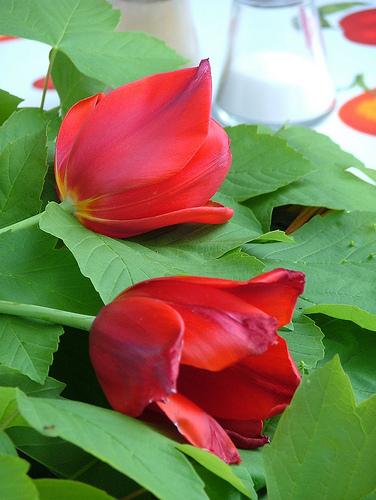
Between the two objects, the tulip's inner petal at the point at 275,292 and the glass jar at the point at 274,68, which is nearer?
the tulip's inner petal at the point at 275,292

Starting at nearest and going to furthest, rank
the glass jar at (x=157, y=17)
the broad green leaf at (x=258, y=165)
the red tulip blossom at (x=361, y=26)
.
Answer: the broad green leaf at (x=258, y=165) < the glass jar at (x=157, y=17) < the red tulip blossom at (x=361, y=26)

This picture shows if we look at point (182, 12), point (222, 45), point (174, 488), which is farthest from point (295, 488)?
point (222, 45)

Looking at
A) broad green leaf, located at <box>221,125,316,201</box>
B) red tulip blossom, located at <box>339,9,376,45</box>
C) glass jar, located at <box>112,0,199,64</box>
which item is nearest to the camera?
broad green leaf, located at <box>221,125,316,201</box>

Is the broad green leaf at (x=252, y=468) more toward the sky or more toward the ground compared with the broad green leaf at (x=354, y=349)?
more toward the sky

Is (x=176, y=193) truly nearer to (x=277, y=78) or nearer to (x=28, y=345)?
(x=28, y=345)

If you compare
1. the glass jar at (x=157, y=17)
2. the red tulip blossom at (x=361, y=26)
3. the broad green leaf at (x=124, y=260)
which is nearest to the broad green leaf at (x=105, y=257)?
the broad green leaf at (x=124, y=260)

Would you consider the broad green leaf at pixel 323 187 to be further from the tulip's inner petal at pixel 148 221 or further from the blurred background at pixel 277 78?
the blurred background at pixel 277 78

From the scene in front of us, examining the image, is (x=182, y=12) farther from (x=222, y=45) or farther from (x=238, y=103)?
(x=222, y=45)

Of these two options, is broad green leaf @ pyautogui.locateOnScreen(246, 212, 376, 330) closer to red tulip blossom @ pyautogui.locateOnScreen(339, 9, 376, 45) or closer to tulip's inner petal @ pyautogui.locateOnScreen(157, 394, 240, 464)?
tulip's inner petal @ pyautogui.locateOnScreen(157, 394, 240, 464)

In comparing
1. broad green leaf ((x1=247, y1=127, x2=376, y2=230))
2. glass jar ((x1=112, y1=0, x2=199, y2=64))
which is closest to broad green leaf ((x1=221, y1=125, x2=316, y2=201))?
broad green leaf ((x1=247, y1=127, x2=376, y2=230))
